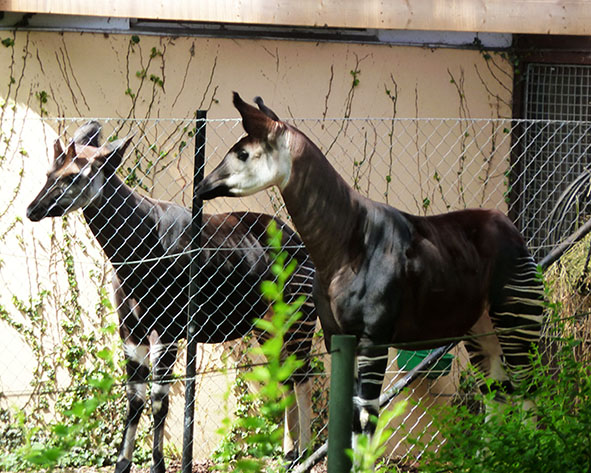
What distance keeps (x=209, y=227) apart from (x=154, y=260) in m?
0.36

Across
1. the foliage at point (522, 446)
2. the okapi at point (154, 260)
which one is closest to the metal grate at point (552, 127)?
the okapi at point (154, 260)

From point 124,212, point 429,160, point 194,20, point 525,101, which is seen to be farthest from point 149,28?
point 525,101

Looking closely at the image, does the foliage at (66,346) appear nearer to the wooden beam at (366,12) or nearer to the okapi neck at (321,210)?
the wooden beam at (366,12)

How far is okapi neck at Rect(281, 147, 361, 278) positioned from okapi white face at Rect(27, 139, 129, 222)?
1.01 meters

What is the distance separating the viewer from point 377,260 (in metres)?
4.25

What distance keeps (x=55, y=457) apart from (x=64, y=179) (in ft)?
9.68

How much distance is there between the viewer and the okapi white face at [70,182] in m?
4.68

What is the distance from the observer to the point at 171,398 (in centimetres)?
607

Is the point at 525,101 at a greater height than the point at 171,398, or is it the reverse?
the point at 525,101

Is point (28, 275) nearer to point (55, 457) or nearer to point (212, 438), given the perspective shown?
point (212, 438)

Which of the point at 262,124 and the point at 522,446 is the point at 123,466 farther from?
the point at 522,446

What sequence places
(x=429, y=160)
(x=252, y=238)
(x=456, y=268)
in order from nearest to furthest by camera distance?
1. (x=456, y=268)
2. (x=252, y=238)
3. (x=429, y=160)

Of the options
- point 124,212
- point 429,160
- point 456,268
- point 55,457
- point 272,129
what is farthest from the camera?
point 429,160

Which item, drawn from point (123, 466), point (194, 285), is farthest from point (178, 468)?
point (194, 285)
